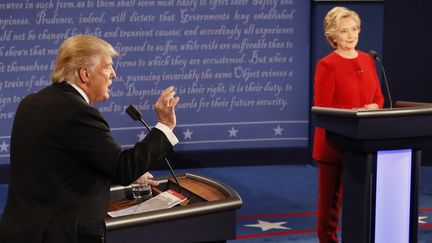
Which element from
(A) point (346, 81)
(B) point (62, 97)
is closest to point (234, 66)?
(A) point (346, 81)

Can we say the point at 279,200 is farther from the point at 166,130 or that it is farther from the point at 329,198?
the point at 166,130

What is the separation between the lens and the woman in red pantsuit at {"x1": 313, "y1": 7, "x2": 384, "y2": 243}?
353 cm

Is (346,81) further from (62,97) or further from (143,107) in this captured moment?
(143,107)

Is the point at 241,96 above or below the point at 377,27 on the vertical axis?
below

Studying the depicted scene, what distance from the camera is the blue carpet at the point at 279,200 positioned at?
4.52 m

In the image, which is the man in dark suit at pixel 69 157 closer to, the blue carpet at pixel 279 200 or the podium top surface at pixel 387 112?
the podium top surface at pixel 387 112

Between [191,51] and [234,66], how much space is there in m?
0.46

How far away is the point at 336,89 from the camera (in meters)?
3.54

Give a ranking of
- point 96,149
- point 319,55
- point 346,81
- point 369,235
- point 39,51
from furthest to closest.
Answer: point 319,55
point 39,51
point 346,81
point 369,235
point 96,149

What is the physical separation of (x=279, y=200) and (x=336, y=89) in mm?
2117

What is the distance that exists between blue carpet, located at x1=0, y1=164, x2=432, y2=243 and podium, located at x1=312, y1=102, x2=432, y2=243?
45.6 inches

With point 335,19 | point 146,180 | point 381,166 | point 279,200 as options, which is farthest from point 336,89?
point 279,200

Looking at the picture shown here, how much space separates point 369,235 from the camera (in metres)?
3.19

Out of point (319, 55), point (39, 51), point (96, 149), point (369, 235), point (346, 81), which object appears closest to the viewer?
point (96, 149)
